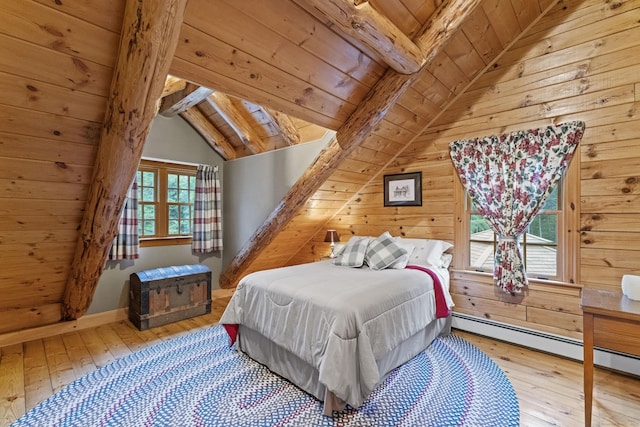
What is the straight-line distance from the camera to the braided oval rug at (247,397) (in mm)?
1756

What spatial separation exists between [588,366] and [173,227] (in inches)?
165

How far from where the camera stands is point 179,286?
133 inches

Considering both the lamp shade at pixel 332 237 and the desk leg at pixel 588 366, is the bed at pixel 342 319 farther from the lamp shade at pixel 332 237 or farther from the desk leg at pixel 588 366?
the desk leg at pixel 588 366

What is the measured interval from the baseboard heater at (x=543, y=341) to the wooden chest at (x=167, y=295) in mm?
2916

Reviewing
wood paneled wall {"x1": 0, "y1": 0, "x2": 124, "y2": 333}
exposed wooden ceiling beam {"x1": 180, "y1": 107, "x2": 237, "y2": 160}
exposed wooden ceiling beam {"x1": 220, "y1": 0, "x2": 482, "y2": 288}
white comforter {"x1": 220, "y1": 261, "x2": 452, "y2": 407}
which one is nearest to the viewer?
wood paneled wall {"x1": 0, "y1": 0, "x2": 124, "y2": 333}

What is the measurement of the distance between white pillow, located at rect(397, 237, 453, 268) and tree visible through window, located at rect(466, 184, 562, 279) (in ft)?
0.96

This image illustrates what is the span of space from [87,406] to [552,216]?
12.7 feet

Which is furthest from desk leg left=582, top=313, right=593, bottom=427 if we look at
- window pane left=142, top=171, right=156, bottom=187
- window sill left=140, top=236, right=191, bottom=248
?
window pane left=142, top=171, right=156, bottom=187

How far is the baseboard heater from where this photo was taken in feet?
7.36

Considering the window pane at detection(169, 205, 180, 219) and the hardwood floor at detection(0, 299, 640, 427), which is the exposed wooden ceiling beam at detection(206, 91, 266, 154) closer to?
the window pane at detection(169, 205, 180, 219)

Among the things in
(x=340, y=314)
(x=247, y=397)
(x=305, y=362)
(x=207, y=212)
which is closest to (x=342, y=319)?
(x=340, y=314)

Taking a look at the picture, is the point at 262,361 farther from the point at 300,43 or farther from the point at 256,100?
the point at 300,43

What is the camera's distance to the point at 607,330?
1.67m

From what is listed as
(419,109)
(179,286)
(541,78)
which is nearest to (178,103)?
(179,286)
